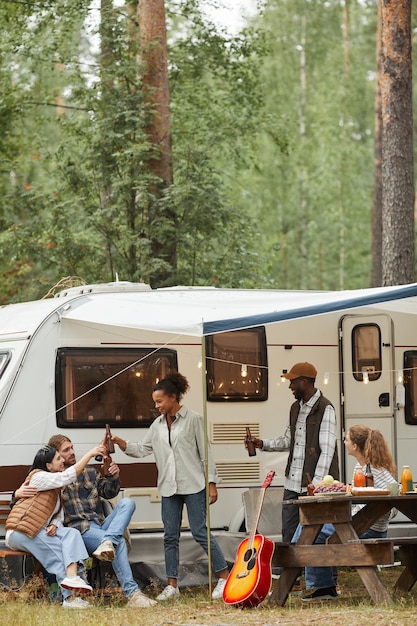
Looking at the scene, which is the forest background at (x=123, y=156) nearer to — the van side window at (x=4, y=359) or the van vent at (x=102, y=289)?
the van vent at (x=102, y=289)

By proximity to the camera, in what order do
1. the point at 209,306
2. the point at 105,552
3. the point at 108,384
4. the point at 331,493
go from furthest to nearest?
1. the point at 108,384
2. the point at 209,306
3. the point at 105,552
4. the point at 331,493

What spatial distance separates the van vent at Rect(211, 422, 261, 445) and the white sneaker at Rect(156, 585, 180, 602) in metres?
1.35

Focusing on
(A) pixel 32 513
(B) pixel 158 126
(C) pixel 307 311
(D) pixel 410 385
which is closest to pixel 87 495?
(A) pixel 32 513

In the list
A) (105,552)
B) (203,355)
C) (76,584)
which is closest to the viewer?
(203,355)

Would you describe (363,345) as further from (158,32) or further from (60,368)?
(158,32)

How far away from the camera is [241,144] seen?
59.6 feet

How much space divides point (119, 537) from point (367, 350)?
113 inches

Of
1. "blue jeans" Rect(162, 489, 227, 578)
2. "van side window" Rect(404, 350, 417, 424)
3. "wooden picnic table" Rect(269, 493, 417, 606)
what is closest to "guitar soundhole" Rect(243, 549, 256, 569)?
"wooden picnic table" Rect(269, 493, 417, 606)

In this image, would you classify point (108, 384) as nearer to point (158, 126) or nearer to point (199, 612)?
point (199, 612)

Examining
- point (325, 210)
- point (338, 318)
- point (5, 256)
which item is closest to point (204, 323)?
point (338, 318)

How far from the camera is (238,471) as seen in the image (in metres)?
9.65

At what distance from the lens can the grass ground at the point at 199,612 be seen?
738 centimetres

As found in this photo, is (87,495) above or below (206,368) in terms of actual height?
below

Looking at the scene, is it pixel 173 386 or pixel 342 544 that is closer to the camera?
pixel 342 544
